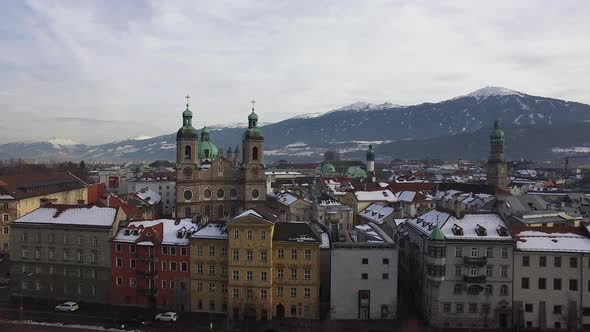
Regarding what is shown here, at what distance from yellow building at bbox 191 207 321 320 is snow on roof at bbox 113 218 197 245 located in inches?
297

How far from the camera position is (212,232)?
234 feet

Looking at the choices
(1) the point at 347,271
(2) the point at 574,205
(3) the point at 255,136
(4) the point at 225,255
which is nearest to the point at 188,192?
(3) the point at 255,136

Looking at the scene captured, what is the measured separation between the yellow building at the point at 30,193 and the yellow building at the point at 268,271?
47850 mm

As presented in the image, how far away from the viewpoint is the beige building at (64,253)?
73.7 meters

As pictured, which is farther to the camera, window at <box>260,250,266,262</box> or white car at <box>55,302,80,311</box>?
white car at <box>55,302,80,311</box>

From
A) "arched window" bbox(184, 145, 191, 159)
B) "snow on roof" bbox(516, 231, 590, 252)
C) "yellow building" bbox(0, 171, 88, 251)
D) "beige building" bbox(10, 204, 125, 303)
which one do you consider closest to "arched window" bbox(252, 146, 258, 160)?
"arched window" bbox(184, 145, 191, 159)

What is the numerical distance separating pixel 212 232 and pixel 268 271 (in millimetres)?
9540

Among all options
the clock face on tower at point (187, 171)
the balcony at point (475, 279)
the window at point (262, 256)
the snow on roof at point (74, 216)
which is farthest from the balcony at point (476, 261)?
the clock face on tower at point (187, 171)

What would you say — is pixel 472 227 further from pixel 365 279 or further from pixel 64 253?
pixel 64 253

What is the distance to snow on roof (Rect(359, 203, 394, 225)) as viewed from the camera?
105 metres

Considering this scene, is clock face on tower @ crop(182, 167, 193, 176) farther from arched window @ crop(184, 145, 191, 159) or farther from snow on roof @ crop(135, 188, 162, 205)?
snow on roof @ crop(135, 188, 162, 205)

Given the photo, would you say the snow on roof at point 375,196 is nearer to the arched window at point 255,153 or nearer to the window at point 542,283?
the arched window at point 255,153

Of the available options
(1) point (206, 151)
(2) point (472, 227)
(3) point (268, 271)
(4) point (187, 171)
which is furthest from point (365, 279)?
(1) point (206, 151)

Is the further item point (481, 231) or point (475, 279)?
point (481, 231)
